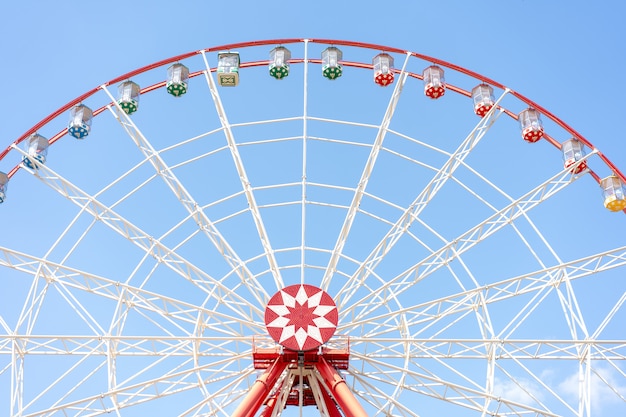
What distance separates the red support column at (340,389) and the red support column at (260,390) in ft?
3.39

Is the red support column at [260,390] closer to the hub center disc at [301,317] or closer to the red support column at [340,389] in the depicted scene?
the hub center disc at [301,317]

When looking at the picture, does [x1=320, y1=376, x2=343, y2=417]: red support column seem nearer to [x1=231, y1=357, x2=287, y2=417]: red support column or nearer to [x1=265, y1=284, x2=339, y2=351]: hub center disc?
[x1=231, y1=357, x2=287, y2=417]: red support column

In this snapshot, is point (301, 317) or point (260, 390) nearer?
point (260, 390)

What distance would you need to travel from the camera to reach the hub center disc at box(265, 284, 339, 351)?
22.6 metres

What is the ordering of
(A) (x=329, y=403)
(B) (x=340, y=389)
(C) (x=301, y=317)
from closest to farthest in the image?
(B) (x=340, y=389) < (C) (x=301, y=317) < (A) (x=329, y=403)

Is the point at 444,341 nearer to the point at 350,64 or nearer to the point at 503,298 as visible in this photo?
the point at 503,298

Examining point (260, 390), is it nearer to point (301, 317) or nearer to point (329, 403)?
point (301, 317)

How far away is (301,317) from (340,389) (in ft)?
7.28

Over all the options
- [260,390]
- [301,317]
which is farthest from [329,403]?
[301,317]

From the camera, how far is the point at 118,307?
2348 centimetres

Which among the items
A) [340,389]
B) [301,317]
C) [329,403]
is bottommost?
[340,389]

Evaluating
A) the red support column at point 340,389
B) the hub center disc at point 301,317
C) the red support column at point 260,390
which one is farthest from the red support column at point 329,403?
the hub center disc at point 301,317

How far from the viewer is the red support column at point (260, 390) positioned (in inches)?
848

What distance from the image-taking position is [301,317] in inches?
904
